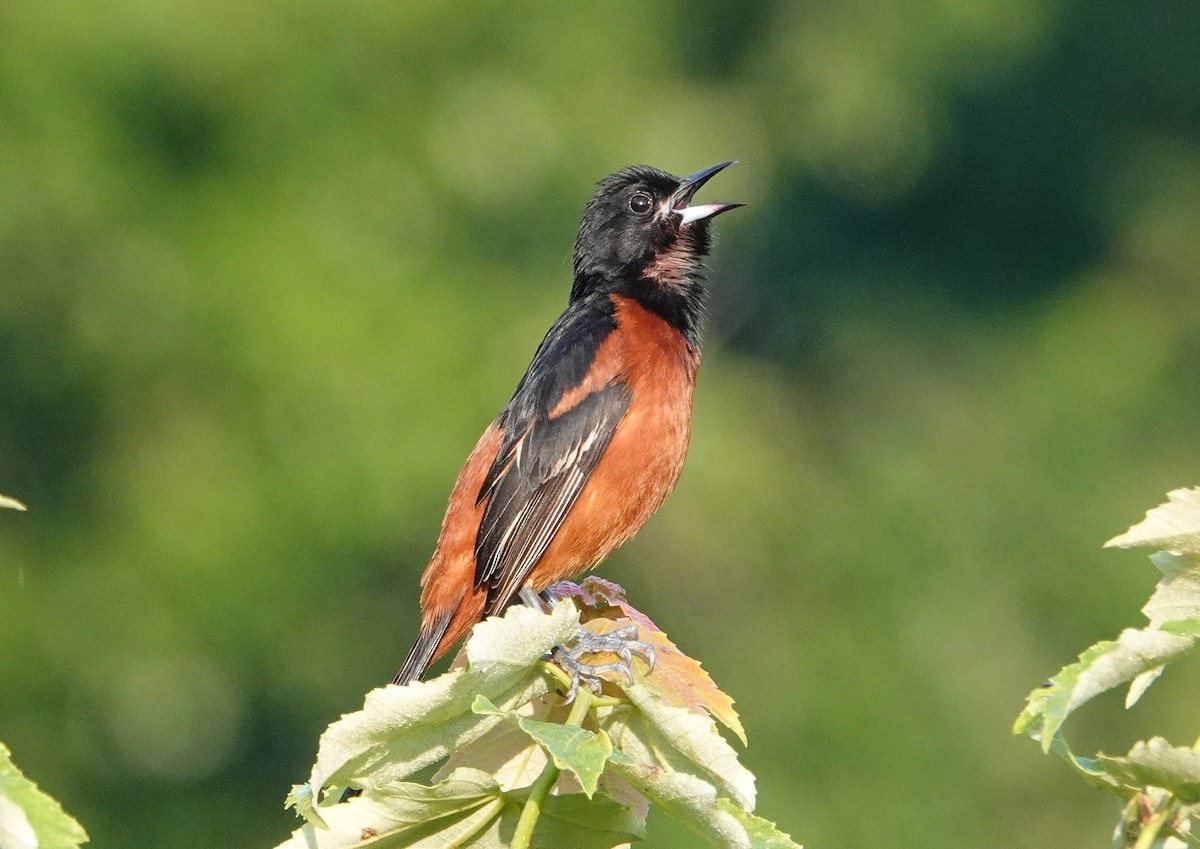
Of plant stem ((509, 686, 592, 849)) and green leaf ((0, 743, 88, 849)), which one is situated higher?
plant stem ((509, 686, 592, 849))

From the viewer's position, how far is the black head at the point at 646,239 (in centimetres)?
505

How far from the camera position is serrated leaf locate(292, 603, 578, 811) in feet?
6.36

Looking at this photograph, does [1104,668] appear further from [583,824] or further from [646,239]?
[646,239]

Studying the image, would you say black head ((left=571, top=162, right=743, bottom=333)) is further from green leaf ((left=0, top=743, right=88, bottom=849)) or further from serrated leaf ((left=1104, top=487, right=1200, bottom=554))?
green leaf ((left=0, top=743, right=88, bottom=849))

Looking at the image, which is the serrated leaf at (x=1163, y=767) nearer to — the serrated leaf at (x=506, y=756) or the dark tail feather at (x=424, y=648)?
the serrated leaf at (x=506, y=756)

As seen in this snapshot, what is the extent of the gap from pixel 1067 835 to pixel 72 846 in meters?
12.8

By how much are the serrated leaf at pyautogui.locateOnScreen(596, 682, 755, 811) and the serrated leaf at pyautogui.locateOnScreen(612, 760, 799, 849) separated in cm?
5

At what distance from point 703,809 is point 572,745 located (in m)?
0.16

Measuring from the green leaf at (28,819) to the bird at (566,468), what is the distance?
2.56 m

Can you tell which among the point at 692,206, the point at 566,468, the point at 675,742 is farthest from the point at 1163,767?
the point at 692,206

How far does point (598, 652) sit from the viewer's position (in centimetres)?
243

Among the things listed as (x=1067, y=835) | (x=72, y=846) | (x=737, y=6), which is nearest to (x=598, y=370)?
(x=72, y=846)

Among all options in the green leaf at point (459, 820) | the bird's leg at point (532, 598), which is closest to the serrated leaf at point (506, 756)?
the green leaf at point (459, 820)

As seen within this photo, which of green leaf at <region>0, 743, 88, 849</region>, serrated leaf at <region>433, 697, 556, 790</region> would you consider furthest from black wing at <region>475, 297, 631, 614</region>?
green leaf at <region>0, 743, 88, 849</region>
